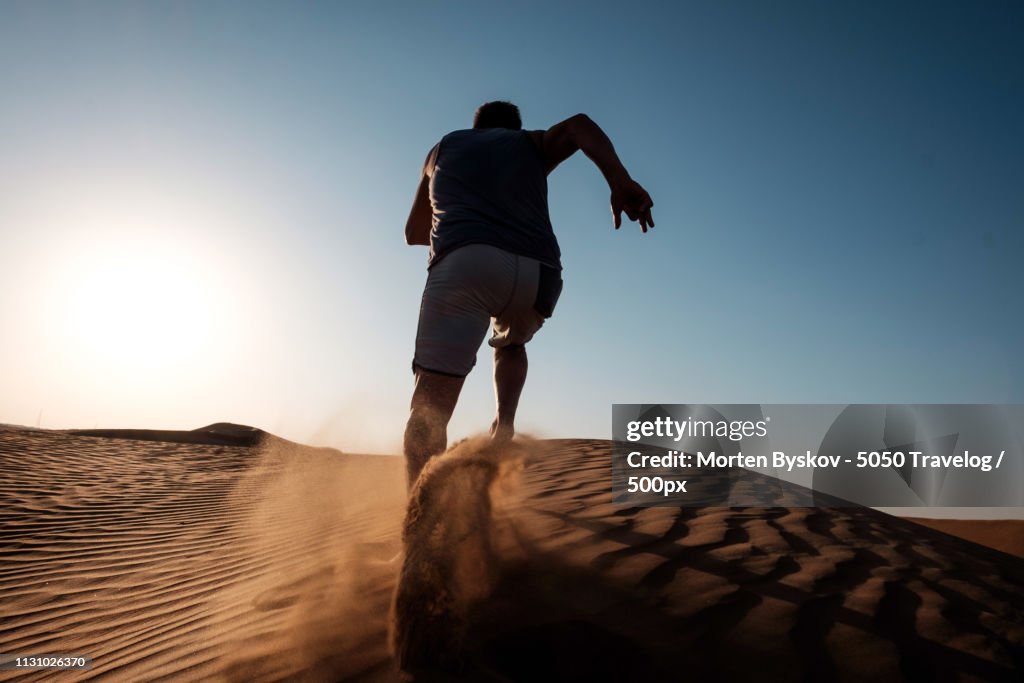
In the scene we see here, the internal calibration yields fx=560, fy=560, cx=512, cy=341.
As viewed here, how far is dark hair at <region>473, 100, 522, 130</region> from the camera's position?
286 centimetres

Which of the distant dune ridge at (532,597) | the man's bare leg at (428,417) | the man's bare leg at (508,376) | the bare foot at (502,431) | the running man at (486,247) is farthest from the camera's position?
the man's bare leg at (508,376)

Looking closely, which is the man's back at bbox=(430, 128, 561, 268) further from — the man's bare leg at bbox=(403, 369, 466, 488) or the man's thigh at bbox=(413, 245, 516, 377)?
the man's bare leg at bbox=(403, 369, 466, 488)

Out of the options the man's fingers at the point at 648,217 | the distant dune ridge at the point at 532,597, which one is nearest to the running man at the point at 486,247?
the man's fingers at the point at 648,217

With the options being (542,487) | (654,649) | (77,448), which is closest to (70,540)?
(542,487)

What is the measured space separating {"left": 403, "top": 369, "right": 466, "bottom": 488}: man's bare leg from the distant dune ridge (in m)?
0.17

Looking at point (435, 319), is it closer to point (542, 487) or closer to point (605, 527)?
point (605, 527)

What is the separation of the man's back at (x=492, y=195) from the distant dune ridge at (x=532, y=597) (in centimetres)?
84

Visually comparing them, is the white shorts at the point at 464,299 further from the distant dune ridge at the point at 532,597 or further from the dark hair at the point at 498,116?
the dark hair at the point at 498,116

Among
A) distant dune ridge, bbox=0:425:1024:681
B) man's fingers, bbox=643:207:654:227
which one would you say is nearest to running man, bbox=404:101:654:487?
man's fingers, bbox=643:207:654:227

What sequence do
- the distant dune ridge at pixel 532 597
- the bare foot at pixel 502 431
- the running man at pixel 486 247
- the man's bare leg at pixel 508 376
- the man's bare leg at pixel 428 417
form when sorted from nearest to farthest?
1. the distant dune ridge at pixel 532 597
2. the man's bare leg at pixel 428 417
3. the running man at pixel 486 247
4. the bare foot at pixel 502 431
5. the man's bare leg at pixel 508 376

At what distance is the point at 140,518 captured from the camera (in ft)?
16.5

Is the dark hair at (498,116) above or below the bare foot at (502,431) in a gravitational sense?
above

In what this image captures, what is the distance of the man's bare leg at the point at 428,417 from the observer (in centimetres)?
207

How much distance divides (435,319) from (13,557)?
383cm
